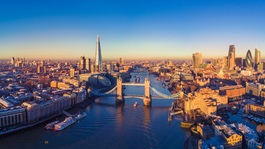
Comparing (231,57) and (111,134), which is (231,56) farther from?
(111,134)

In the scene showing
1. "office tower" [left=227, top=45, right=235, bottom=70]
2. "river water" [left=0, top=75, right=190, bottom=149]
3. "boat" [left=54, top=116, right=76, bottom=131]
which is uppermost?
"office tower" [left=227, top=45, right=235, bottom=70]

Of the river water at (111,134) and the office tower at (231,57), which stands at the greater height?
the office tower at (231,57)

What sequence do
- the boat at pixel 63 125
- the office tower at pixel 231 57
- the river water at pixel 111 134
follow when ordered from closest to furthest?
1. the river water at pixel 111 134
2. the boat at pixel 63 125
3. the office tower at pixel 231 57

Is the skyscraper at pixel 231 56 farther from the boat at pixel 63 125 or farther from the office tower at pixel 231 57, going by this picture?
the boat at pixel 63 125

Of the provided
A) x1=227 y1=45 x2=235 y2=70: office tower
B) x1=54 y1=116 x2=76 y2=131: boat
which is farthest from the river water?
x1=227 y1=45 x2=235 y2=70: office tower

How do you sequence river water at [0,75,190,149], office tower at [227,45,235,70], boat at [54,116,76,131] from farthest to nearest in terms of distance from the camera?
office tower at [227,45,235,70] < boat at [54,116,76,131] < river water at [0,75,190,149]

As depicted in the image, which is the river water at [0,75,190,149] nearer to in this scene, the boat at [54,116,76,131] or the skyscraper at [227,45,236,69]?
the boat at [54,116,76,131]

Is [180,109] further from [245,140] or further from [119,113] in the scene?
[245,140]

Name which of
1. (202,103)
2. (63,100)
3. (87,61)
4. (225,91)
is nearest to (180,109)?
(202,103)

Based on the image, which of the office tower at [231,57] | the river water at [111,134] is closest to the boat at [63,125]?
the river water at [111,134]
